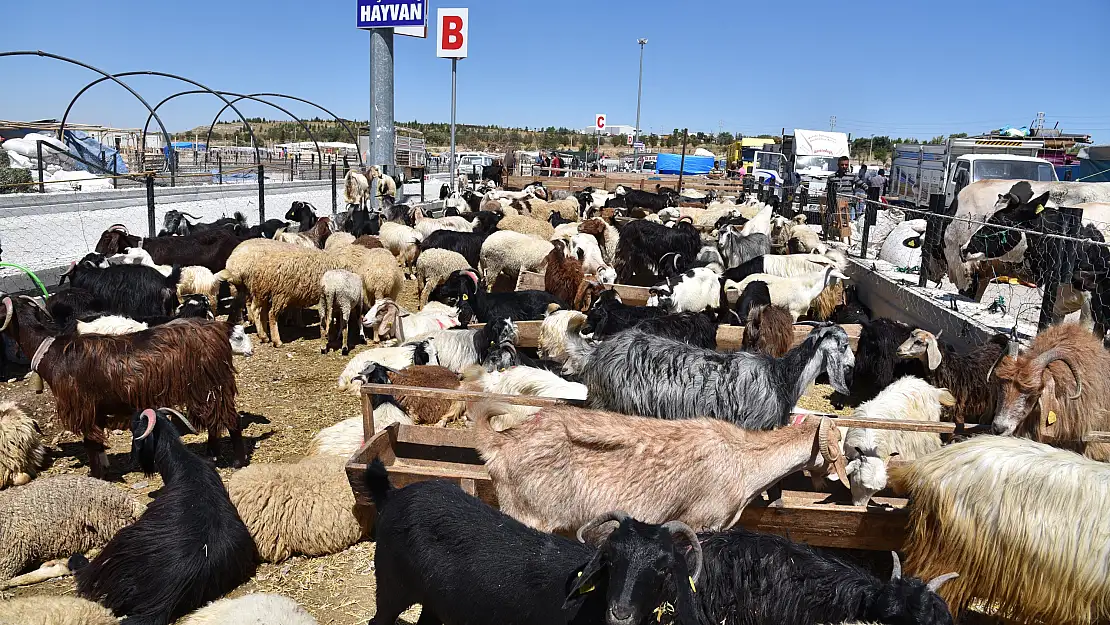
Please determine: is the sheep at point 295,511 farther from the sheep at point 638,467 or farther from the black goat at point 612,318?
the black goat at point 612,318

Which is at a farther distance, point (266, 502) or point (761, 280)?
point (761, 280)

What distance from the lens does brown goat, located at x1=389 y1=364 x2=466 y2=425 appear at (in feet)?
21.3

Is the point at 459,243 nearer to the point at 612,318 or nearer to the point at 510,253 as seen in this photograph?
the point at 510,253

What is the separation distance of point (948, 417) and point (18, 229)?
1264cm

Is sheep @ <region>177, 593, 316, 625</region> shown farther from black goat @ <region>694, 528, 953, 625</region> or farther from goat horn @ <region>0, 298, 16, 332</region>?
goat horn @ <region>0, 298, 16, 332</region>

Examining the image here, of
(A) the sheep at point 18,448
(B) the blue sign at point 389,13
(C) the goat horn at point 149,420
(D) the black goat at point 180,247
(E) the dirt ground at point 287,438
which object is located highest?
(B) the blue sign at point 389,13

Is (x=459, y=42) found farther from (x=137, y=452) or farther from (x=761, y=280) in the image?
(x=137, y=452)

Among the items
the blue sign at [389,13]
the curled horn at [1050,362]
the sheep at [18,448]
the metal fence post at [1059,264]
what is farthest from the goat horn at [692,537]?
the blue sign at [389,13]

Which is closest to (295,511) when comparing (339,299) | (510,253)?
(339,299)

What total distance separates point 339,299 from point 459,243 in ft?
12.2

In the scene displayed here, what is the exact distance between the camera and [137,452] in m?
4.52

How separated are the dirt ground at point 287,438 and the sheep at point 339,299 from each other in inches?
10.5

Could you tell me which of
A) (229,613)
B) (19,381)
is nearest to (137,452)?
(229,613)

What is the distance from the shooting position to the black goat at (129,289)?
829 centimetres
